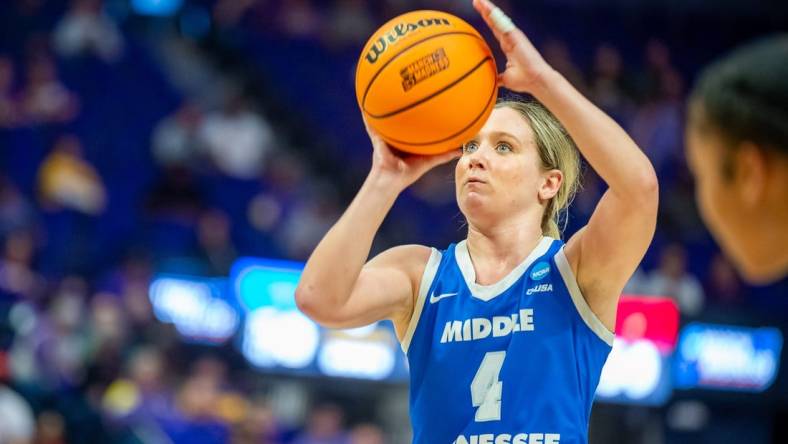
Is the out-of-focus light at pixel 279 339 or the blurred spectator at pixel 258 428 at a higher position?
the out-of-focus light at pixel 279 339

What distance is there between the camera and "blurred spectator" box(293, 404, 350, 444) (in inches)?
409

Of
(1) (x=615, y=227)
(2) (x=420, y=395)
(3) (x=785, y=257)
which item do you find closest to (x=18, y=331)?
(2) (x=420, y=395)

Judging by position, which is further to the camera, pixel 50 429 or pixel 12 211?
pixel 12 211

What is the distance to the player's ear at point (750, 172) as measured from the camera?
155 centimetres

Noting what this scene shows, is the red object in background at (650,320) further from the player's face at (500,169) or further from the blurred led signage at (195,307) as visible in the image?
the player's face at (500,169)

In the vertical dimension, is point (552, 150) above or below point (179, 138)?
below

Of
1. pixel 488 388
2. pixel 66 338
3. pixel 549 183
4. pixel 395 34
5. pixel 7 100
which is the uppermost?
pixel 7 100

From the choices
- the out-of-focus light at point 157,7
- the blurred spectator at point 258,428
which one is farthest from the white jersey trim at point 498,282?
the out-of-focus light at point 157,7

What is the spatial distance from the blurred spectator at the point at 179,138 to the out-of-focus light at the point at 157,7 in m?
2.06

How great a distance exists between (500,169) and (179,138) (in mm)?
8928

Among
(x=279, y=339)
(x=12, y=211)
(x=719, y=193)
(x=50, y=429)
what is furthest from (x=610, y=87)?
(x=719, y=193)

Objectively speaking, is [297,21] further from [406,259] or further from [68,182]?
[406,259]

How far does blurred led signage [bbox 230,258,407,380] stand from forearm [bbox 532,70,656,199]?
26.0 feet

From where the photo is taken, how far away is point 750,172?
1.57 meters
